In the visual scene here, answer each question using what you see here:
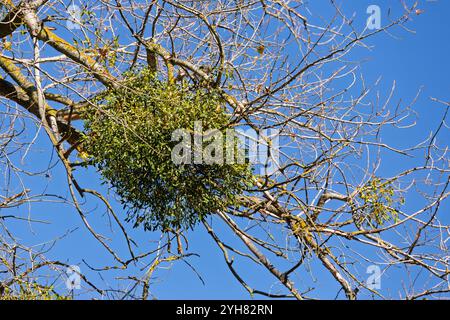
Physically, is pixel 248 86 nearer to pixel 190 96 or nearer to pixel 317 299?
pixel 190 96

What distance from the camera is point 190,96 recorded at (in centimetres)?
388

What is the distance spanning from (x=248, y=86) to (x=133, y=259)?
1570 millimetres

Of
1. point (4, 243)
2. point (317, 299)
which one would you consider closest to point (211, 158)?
point (317, 299)

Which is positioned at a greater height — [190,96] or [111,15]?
[111,15]

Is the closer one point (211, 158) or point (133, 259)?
point (211, 158)

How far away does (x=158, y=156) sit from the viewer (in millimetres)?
3660

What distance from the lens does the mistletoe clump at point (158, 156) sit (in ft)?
12.1

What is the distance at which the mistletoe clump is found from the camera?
3.68 meters
